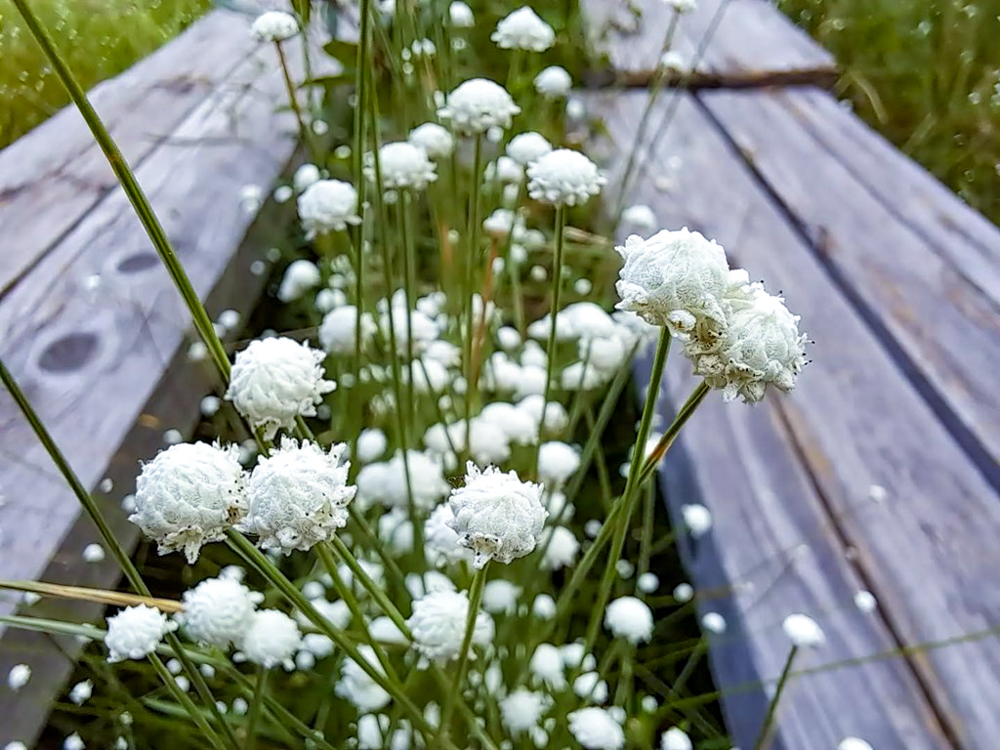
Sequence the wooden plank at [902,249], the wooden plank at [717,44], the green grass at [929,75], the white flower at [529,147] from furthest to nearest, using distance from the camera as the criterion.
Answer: the green grass at [929,75] → the wooden plank at [717,44] → the wooden plank at [902,249] → the white flower at [529,147]

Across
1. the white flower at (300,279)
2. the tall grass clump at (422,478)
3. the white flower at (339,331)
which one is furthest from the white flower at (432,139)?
the white flower at (300,279)

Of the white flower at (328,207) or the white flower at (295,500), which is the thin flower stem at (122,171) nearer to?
the white flower at (295,500)

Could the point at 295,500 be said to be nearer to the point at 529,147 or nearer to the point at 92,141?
the point at 529,147

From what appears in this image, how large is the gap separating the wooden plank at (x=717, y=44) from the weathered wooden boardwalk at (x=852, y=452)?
15 cm

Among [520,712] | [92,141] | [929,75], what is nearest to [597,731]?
[520,712]

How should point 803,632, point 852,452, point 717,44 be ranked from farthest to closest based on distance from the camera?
point 717,44
point 852,452
point 803,632

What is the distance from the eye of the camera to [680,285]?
224mm

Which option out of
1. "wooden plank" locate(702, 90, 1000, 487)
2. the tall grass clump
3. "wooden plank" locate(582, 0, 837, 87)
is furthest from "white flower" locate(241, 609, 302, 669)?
"wooden plank" locate(582, 0, 837, 87)

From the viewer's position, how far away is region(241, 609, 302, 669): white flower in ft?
1.31

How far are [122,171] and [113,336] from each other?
1.57 ft

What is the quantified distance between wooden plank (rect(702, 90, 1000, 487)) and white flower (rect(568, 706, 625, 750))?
0.34 m

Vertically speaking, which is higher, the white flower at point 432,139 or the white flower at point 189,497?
the white flower at point 189,497

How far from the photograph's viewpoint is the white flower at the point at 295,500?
25 cm

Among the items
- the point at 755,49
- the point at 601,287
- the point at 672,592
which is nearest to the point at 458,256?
the point at 601,287
